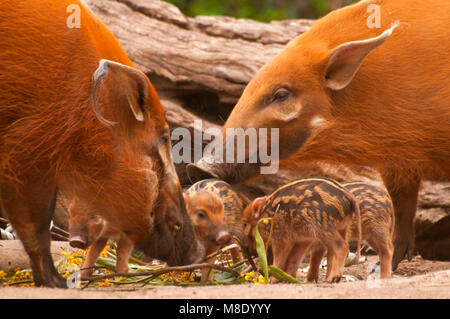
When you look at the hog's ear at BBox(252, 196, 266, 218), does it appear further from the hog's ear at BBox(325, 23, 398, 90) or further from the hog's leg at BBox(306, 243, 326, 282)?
the hog's ear at BBox(325, 23, 398, 90)

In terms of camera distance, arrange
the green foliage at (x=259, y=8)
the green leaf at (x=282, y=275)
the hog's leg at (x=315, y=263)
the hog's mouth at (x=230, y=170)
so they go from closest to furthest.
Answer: the green leaf at (x=282, y=275)
the hog's mouth at (x=230, y=170)
the hog's leg at (x=315, y=263)
the green foliage at (x=259, y=8)

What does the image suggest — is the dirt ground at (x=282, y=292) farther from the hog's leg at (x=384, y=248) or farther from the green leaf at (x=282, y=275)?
the hog's leg at (x=384, y=248)

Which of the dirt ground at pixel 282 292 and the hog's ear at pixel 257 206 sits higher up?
the hog's ear at pixel 257 206

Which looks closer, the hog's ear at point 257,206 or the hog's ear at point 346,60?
the hog's ear at point 346,60

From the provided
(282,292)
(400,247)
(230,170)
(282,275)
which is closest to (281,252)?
(282,275)

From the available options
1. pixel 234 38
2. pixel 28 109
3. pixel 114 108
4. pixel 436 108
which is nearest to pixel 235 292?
pixel 114 108

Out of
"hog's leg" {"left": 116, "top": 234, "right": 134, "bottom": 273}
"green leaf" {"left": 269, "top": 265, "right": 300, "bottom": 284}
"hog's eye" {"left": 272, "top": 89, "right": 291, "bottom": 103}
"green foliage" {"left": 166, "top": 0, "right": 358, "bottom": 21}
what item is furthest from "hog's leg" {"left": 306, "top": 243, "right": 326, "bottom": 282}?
"green foliage" {"left": 166, "top": 0, "right": 358, "bottom": 21}

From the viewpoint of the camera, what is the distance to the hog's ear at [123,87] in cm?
265

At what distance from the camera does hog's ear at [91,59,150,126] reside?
2.65 metres

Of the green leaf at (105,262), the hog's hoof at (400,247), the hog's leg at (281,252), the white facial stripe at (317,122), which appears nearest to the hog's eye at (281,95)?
the white facial stripe at (317,122)

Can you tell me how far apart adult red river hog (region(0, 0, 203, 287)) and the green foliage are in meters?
6.40

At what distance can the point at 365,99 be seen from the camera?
3326mm

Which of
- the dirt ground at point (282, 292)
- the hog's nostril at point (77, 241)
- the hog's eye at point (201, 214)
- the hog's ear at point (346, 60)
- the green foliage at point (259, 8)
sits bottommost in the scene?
the dirt ground at point (282, 292)

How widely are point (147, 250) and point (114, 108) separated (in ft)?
2.44
